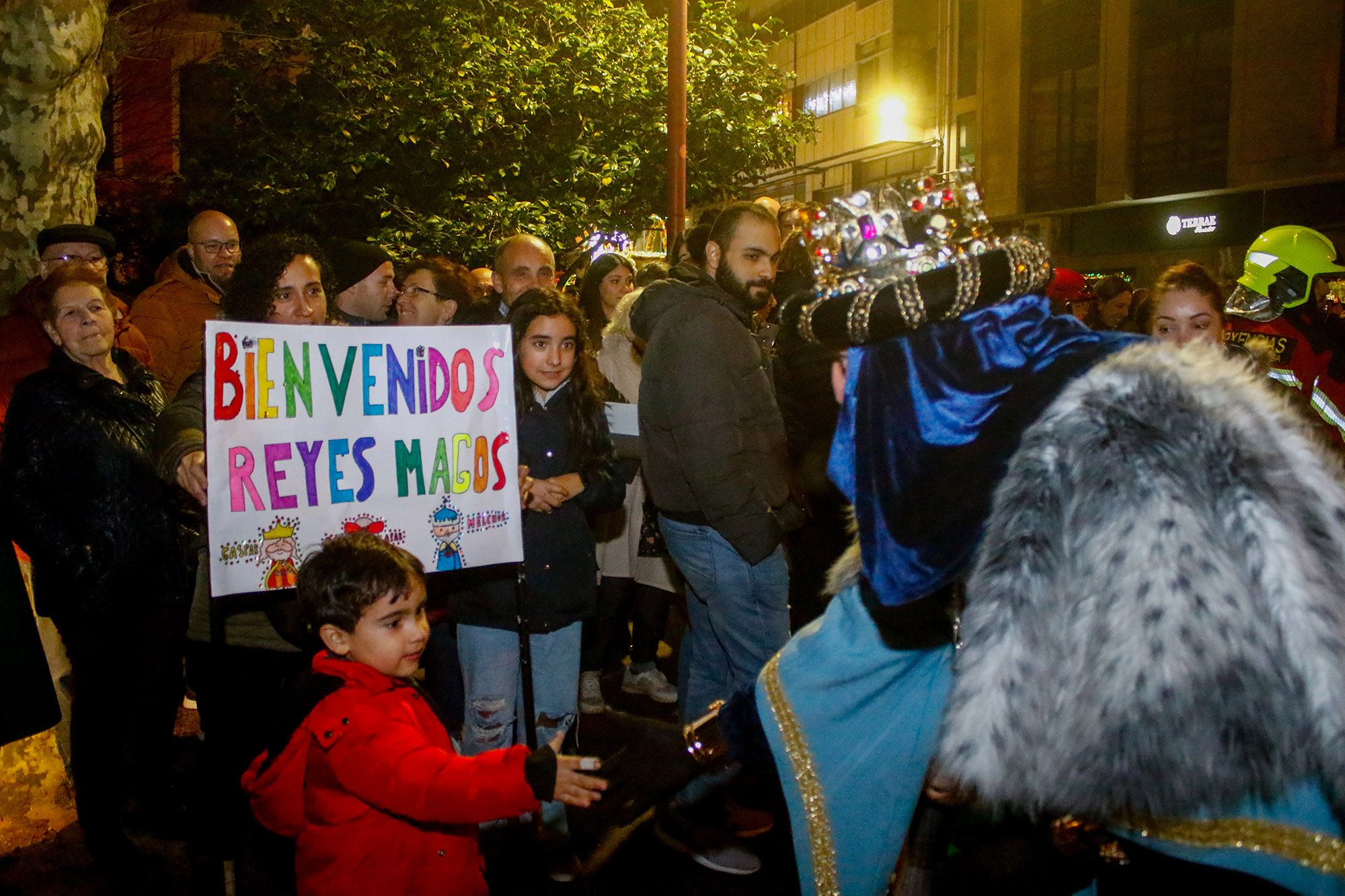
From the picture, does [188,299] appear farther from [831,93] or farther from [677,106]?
[831,93]

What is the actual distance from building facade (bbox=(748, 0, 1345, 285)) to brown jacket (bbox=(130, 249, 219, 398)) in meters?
16.1

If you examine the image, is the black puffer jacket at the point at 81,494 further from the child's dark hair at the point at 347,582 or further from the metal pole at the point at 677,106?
the metal pole at the point at 677,106

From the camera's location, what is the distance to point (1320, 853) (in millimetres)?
1768

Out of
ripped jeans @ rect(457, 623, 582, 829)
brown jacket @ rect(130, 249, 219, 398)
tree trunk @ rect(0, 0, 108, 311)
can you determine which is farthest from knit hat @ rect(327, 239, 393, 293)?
ripped jeans @ rect(457, 623, 582, 829)

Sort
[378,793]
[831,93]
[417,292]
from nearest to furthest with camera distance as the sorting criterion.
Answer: [378,793] < [417,292] < [831,93]

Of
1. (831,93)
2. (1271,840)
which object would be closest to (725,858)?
(1271,840)

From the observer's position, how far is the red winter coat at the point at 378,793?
2.40 meters

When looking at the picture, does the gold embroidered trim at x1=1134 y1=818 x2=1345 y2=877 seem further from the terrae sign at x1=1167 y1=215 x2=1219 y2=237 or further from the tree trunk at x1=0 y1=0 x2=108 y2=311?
the terrae sign at x1=1167 y1=215 x2=1219 y2=237

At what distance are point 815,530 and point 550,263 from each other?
2.41 m

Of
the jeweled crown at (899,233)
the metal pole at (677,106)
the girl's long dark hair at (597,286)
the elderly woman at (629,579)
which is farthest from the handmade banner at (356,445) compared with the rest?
the metal pole at (677,106)

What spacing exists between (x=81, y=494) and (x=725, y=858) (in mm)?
2749

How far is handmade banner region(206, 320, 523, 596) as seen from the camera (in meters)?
3.12

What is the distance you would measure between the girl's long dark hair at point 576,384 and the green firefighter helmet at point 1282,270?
303 centimetres

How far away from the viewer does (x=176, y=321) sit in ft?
16.6
